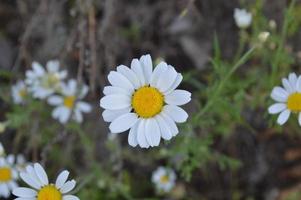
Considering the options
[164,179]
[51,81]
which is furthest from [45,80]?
[164,179]

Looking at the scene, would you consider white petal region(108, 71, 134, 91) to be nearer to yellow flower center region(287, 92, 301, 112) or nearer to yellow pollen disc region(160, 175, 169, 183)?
yellow flower center region(287, 92, 301, 112)

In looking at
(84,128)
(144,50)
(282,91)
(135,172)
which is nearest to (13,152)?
(84,128)

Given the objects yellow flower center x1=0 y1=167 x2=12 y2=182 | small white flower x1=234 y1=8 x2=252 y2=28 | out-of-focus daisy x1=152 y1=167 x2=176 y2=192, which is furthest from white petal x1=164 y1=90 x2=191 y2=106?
out-of-focus daisy x1=152 y1=167 x2=176 y2=192

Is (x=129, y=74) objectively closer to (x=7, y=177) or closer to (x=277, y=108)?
(x=277, y=108)

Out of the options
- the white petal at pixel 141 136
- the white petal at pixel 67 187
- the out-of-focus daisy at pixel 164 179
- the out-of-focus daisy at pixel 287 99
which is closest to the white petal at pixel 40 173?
the white petal at pixel 67 187

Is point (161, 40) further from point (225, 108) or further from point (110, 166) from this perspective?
point (225, 108)

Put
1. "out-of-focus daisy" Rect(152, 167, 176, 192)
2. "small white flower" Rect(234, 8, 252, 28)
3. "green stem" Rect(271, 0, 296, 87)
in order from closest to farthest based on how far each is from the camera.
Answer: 1. "green stem" Rect(271, 0, 296, 87)
2. "small white flower" Rect(234, 8, 252, 28)
3. "out-of-focus daisy" Rect(152, 167, 176, 192)
